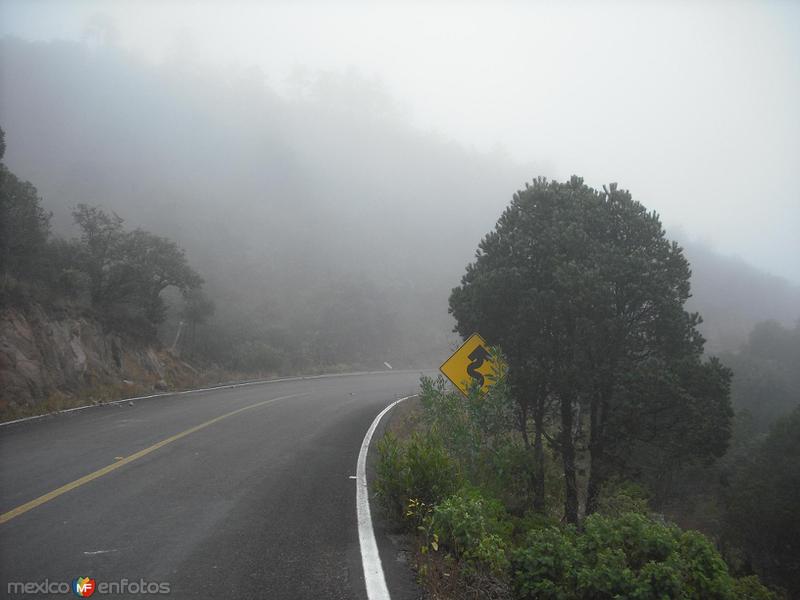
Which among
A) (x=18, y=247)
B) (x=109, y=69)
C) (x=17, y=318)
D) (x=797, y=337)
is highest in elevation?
(x=109, y=69)

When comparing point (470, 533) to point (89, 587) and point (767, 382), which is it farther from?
point (767, 382)

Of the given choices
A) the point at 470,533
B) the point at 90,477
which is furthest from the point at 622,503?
the point at 90,477

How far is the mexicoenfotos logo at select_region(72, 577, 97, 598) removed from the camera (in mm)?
3498

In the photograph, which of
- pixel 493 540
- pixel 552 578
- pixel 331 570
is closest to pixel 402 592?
pixel 331 570

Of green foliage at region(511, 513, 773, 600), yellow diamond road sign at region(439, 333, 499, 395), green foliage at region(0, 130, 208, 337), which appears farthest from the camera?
green foliage at region(0, 130, 208, 337)

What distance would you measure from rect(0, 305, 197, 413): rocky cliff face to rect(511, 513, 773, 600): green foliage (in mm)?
12311

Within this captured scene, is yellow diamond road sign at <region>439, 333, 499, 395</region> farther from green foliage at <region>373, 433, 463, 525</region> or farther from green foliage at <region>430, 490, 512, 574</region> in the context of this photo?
green foliage at <region>430, 490, 512, 574</region>

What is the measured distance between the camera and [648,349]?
10922 mm

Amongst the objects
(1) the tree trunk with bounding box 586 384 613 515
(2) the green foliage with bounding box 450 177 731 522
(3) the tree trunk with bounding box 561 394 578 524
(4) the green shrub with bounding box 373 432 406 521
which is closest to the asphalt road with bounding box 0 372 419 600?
(4) the green shrub with bounding box 373 432 406 521

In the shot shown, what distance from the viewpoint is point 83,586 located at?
11.8ft

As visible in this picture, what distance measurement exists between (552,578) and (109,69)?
118 metres

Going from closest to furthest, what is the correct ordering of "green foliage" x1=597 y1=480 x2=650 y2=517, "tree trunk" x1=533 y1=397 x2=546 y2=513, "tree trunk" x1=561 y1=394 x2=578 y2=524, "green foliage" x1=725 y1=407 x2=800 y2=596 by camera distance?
1. "green foliage" x1=597 y1=480 x2=650 y2=517
2. "tree trunk" x1=533 y1=397 x2=546 y2=513
3. "tree trunk" x1=561 y1=394 x2=578 y2=524
4. "green foliage" x1=725 y1=407 x2=800 y2=596

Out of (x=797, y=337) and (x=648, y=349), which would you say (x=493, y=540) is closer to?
(x=648, y=349)

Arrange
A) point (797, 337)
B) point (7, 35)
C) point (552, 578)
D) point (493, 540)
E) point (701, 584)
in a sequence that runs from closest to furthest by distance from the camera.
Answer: point (701, 584) < point (552, 578) < point (493, 540) < point (797, 337) < point (7, 35)
